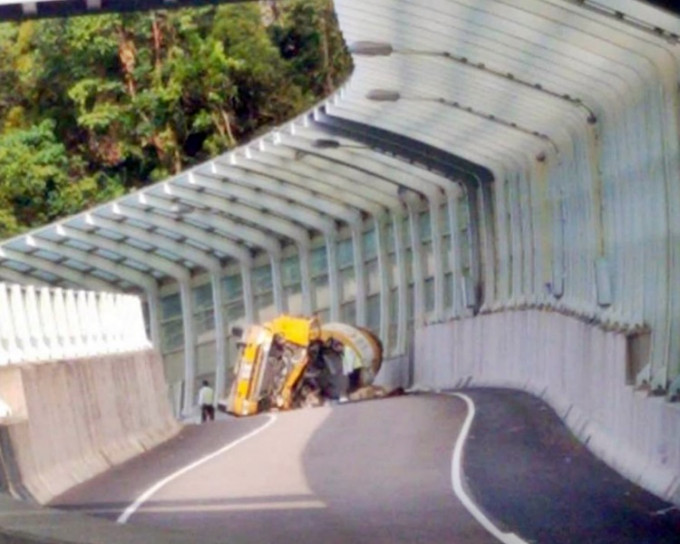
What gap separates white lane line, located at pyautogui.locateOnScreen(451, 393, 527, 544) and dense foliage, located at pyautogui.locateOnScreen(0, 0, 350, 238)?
4820cm

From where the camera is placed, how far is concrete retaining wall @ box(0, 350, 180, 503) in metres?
20.9

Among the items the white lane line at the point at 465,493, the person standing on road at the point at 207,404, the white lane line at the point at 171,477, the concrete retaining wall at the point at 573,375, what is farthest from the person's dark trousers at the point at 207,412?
the white lane line at the point at 465,493

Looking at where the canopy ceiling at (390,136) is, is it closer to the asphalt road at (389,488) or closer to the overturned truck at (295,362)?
the overturned truck at (295,362)

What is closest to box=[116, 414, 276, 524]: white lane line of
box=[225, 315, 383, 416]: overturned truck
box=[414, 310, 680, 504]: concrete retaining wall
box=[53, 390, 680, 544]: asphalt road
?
box=[53, 390, 680, 544]: asphalt road

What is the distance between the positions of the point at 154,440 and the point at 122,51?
53.5 metres

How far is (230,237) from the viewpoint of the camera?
5569cm

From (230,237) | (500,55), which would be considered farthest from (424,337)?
(500,55)

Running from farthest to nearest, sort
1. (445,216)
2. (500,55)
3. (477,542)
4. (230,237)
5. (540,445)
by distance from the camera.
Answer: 1. (230,237)
2. (445,216)
3. (500,55)
4. (540,445)
5. (477,542)

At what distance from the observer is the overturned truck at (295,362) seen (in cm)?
5191

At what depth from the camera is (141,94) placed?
267 feet

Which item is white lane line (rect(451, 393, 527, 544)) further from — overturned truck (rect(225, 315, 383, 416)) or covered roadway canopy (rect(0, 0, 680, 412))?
A: overturned truck (rect(225, 315, 383, 416))

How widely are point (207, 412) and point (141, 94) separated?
97.6 feet

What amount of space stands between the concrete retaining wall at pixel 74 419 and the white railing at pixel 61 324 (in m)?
0.28

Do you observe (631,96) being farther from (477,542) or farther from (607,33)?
(477,542)
